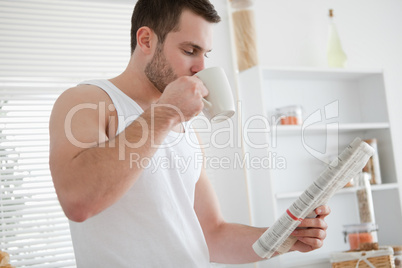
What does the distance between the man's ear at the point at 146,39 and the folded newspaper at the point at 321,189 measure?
0.54 m

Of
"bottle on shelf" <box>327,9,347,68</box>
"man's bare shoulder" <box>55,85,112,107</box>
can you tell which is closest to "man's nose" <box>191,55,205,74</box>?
"man's bare shoulder" <box>55,85,112,107</box>

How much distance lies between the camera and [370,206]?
91.0 inches

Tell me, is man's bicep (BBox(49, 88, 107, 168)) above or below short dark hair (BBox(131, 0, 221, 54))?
below

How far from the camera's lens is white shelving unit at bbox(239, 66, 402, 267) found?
2.29 metres

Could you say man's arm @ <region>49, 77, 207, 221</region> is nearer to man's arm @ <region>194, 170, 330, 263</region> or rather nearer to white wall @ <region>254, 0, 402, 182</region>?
man's arm @ <region>194, 170, 330, 263</region>

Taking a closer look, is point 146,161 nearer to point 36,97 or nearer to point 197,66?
point 197,66

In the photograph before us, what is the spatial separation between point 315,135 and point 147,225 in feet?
6.25

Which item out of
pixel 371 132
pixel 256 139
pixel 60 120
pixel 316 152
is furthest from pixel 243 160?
pixel 60 120

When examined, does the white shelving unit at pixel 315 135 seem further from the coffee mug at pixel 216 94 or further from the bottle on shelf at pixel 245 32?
the coffee mug at pixel 216 94

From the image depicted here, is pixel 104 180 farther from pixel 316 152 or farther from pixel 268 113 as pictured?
pixel 316 152

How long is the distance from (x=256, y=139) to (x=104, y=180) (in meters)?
1.58

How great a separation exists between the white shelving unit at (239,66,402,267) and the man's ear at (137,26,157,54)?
118cm

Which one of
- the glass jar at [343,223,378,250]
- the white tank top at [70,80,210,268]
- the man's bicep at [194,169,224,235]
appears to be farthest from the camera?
the glass jar at [343,223,378,250]

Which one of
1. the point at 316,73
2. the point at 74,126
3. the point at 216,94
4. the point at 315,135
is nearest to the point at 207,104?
the point at 216,94
